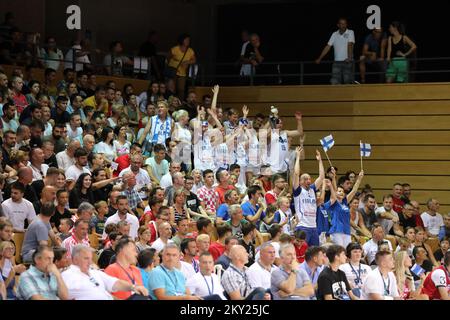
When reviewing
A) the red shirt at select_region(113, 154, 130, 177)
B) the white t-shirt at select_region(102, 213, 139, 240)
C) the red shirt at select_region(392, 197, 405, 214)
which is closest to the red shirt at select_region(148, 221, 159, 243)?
the white t-shirt at select_region(102, 213, 139, 240)

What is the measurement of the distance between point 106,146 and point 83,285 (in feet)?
20.2

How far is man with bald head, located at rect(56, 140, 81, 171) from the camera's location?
44.7ft

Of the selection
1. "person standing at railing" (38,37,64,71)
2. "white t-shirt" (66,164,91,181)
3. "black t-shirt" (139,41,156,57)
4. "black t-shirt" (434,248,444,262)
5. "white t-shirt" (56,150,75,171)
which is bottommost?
"black t-shirt" (434,248,444,262)

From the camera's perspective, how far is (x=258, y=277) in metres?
10.4

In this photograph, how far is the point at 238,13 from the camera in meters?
Answer: 23.1

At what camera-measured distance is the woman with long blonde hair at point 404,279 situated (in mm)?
12023

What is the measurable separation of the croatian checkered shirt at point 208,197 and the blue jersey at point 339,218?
1.63 m

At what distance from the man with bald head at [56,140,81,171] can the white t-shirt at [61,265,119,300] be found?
4.61m

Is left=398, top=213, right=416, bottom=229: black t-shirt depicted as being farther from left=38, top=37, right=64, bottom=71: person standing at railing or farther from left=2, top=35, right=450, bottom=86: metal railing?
left=38, top=37, right=64, bottom=71: person standing at railing

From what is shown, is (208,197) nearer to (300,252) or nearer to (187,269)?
(300,252)

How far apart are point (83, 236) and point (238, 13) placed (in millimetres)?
12923

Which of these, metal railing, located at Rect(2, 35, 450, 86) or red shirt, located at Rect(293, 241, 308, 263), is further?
metal railing, located at Rect(2, 35, 450, 86)
